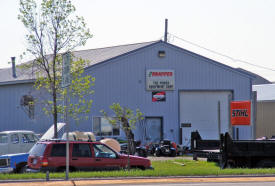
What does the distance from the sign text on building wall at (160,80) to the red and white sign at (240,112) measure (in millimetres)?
7354

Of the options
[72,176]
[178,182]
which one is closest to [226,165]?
[178,182]

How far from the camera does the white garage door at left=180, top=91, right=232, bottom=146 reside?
3953 cm

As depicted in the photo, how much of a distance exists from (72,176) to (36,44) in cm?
1224

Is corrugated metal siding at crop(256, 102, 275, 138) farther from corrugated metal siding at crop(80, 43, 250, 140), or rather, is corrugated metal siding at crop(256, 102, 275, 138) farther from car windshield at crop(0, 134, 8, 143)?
car windshield at crop(0, 134, 8, 143)

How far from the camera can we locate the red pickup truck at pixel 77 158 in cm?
1888

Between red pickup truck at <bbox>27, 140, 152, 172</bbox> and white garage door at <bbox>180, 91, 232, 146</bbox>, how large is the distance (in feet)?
63.7

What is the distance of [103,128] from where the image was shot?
37344 millimetres

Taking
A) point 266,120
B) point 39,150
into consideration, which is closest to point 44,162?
point 39,150

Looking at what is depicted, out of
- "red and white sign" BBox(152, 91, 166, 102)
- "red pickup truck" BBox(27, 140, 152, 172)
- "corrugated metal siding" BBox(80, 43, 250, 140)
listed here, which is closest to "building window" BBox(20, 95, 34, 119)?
"corrugated metal siding" BBox(80, 43, 250, 140)

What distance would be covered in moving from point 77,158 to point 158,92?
19696 mm

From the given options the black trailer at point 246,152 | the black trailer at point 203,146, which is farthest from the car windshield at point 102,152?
the black trailer at point 203,146

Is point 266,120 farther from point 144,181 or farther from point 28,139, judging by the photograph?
point 144,181

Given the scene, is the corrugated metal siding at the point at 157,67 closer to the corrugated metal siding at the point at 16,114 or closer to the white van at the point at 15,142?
the corrugated metal siding at the point at 16,114

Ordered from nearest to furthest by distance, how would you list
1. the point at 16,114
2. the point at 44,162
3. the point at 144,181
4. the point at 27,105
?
the point at 144,181 < the point at 44,162 < the point at 27,105 < the point at 16,114
